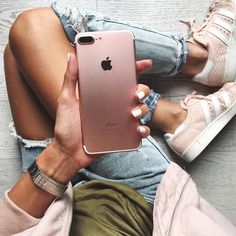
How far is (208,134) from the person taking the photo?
0.98 meters

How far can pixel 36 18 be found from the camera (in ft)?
2.85

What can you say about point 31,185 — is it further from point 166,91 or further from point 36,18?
point 166,91

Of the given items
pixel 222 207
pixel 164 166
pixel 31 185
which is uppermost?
pixel 31 185

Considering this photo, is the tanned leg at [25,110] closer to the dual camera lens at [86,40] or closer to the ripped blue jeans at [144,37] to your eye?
the ripped blue jeans at [144,37]

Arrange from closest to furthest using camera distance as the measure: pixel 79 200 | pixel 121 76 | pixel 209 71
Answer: pixel 121 76, pixel 79 200, pixel 209 71

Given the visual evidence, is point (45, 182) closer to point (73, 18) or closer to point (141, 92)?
point (141, 92)

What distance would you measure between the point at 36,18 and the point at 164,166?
1.27ft

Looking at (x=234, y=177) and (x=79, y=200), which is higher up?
(x=79, y=200)

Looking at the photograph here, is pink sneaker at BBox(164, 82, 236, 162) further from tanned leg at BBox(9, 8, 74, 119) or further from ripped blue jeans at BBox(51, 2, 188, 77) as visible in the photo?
tanned leg at BBox(9, 8, 74, 119)

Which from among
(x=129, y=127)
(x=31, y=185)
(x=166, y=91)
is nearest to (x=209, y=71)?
(x=166, y=91)

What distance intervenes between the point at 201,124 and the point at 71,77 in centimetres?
44

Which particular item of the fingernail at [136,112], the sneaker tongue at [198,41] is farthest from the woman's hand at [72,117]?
the sneaker tongue at [198,41]

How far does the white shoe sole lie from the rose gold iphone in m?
0.31

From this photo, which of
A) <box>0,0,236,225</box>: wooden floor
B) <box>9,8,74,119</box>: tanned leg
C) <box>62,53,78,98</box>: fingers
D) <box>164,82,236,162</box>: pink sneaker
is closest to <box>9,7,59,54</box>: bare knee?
<box>9,8,74,119</box>: tanned leg
